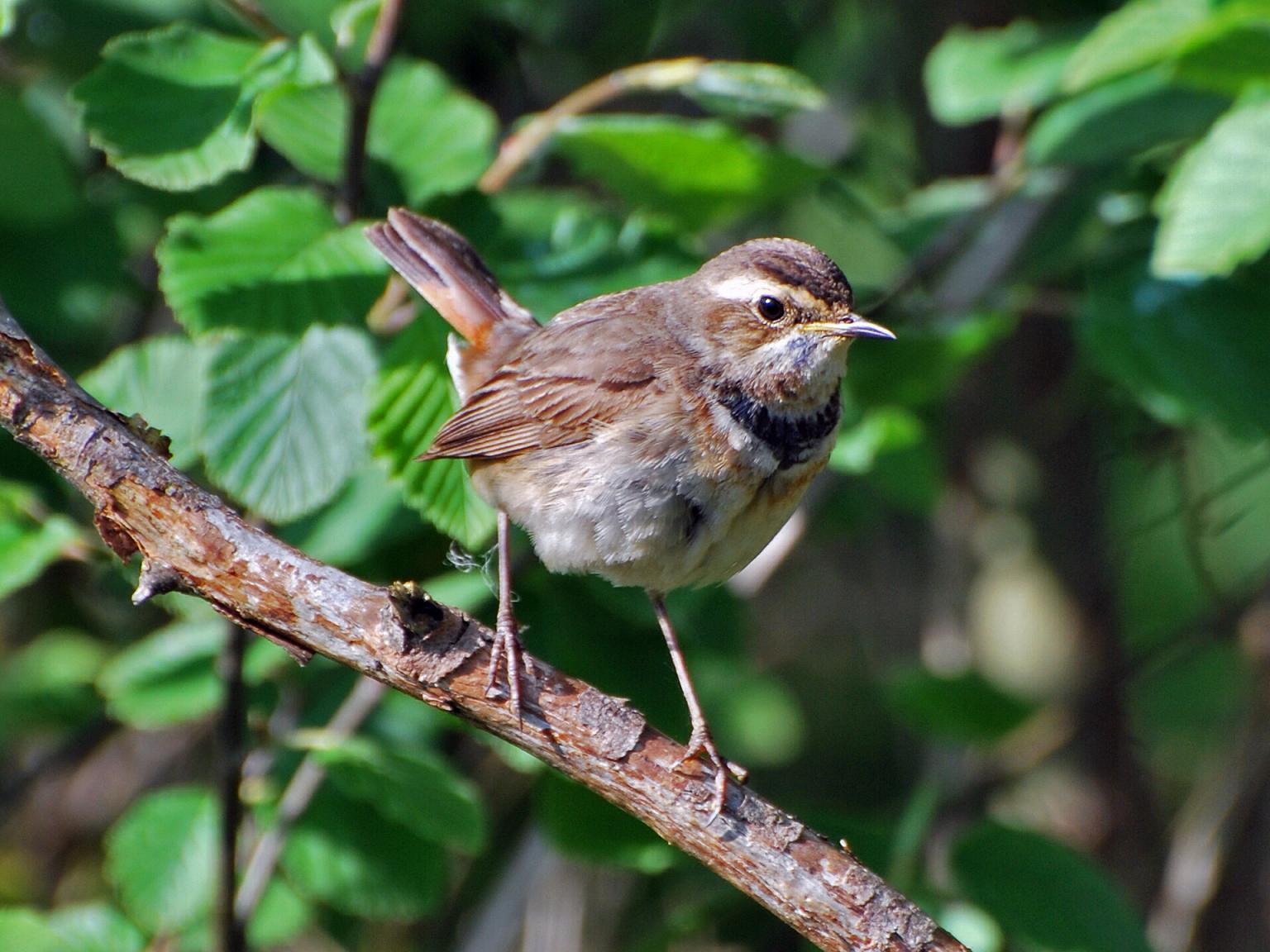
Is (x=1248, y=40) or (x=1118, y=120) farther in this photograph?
(x=1118, y=120)

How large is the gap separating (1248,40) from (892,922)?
2207 millimetres

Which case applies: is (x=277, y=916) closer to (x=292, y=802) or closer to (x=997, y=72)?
(x=292, y=802)

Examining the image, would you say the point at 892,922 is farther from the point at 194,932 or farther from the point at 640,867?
the point at 194,932

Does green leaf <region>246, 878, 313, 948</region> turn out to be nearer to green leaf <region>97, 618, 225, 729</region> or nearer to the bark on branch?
green leaf <region>97, 618, 225, 729</region>

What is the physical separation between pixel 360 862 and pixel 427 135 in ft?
6.44

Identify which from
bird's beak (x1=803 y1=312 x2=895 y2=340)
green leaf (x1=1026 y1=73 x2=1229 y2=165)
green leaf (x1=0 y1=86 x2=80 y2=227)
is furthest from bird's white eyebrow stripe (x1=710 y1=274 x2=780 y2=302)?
green leaf (x1=0 y1=86 x2=80 y2=227)

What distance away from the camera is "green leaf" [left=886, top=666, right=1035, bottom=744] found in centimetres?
414

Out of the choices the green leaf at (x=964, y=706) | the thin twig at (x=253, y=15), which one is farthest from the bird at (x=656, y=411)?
the green leaf at (x=964, y=706)

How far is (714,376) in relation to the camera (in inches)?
126

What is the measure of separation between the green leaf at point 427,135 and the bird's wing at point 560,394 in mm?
491

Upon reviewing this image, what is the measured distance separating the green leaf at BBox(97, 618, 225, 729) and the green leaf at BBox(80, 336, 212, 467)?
522 millimetres

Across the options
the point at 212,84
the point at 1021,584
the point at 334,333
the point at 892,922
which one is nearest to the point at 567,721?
the point at 892,922

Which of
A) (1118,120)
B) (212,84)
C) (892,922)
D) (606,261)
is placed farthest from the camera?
(1118,120)

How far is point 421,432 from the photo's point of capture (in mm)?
3162
